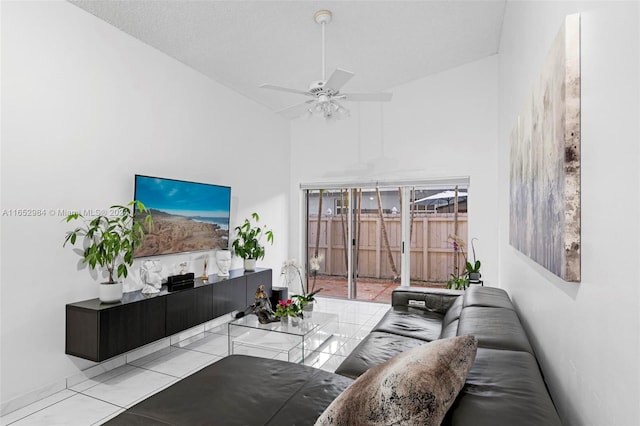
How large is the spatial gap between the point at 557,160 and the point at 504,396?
0.83 metres

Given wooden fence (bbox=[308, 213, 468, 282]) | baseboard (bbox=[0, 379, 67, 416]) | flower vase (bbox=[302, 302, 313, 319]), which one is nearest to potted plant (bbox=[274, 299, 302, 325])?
flower vase (bbox=[302, 302, 313, 319])

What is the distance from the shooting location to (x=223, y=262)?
4.29 m

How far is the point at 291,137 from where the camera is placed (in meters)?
6.07

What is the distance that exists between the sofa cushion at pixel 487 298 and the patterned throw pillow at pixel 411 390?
1.21m

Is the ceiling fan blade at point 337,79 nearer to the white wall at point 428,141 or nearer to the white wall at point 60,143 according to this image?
the white wall at point 60,143

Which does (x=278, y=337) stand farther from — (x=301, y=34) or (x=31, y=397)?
(x=301, y=34)

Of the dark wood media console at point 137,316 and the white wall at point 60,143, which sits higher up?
the white wall at point 60,143

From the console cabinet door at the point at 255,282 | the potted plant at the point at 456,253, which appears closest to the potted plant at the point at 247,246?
the console cabinet door at the point at 255,282

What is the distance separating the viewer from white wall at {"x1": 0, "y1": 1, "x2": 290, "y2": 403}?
2.51 meters

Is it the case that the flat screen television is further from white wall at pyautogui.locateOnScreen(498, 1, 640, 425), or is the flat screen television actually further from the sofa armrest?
white wall at pyautogui.locateOnScreen(498, 1, 640, 425)

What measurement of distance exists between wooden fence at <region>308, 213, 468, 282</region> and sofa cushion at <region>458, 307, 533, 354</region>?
3.02 m

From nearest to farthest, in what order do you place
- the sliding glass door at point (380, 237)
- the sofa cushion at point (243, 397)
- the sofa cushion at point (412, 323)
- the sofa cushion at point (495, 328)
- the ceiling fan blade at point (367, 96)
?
the sofa cushion at point (243, 397) → the sofa cushion at point (495, 328) → the sofa cushion at point (412, 323) → the ceiling fan blade at point (367, 96) → the sliding glass door at point (380, 237)

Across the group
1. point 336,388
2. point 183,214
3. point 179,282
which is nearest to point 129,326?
point 179,282

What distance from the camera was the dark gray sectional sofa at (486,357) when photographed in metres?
1.05
